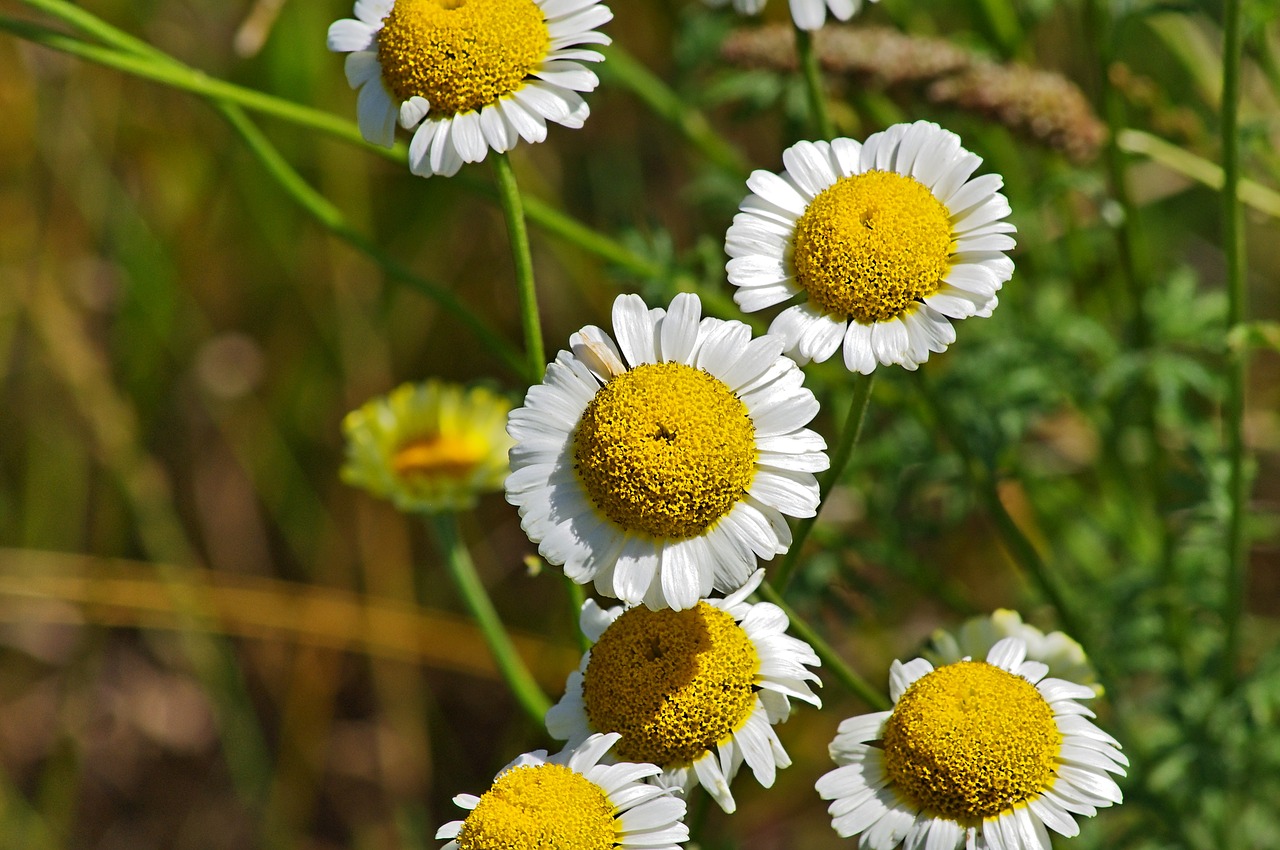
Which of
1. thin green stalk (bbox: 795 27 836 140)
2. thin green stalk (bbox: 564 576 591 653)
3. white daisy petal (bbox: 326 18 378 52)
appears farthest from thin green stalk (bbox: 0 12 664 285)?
thin green stalk (bbox: 564 576 591 653)

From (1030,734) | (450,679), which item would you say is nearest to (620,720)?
(1030,734)

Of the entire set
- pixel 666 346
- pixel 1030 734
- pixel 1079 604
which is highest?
pixel 1079 604

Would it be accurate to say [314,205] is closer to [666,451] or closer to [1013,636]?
[666,451]

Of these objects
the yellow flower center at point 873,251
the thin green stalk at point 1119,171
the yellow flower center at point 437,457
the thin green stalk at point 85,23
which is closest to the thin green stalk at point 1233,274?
the thin green stalk at point 1119,171

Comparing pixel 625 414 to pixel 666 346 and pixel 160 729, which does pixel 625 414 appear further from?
pixel 160 729

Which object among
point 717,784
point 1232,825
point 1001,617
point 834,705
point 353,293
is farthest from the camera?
point 353,293

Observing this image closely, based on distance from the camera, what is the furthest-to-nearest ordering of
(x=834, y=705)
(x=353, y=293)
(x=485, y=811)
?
(x=353, y=293)
(x=834, y=705)
(x=485, y=811)
